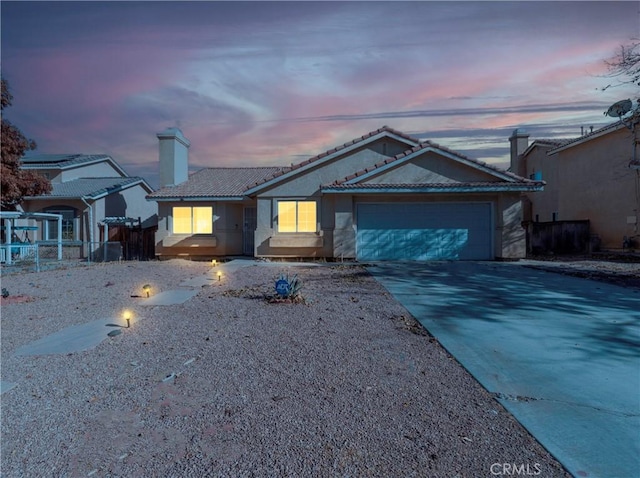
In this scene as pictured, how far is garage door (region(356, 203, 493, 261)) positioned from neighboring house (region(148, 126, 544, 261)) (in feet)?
0.13

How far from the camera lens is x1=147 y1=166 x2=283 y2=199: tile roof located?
18734mm

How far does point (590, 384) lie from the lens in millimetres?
3729

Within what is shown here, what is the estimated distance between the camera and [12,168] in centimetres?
1997

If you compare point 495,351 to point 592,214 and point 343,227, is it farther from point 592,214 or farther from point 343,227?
point 592,214

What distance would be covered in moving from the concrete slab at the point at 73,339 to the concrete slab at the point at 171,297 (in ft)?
4.37

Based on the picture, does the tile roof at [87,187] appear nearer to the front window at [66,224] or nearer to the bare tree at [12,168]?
the front window at [66,224]

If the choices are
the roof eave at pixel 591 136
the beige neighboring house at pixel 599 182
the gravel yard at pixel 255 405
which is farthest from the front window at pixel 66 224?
the roof eave at pixel 591 136

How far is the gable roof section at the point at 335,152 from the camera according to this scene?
16469mm

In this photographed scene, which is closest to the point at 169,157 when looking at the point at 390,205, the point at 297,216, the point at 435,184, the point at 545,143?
the point at 297,216

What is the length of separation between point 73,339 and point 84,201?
1868 centimetres

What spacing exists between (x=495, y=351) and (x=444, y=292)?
3.95 metres

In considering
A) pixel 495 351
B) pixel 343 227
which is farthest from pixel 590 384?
pixel 343 227

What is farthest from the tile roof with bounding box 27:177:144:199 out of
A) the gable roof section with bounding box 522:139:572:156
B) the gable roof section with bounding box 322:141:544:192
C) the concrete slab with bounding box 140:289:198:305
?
the gable roof section with bounding box 522:139:572:156

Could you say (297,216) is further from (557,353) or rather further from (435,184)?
(557,353)
